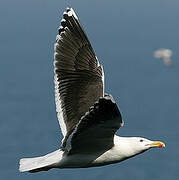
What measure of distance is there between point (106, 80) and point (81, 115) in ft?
231

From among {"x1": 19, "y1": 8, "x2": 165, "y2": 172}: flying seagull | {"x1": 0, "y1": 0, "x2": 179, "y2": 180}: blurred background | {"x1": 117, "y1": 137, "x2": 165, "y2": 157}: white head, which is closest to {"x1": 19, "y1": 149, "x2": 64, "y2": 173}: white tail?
{"x1": 19, "y1": 8, "x2": 165, "y2": 172}: flying seagull

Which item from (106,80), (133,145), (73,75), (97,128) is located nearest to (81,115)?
(73,75)

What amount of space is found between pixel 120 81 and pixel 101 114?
70.0 metres

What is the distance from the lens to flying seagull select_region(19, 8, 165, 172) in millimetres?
6906

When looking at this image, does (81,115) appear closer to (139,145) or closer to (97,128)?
(139,145)

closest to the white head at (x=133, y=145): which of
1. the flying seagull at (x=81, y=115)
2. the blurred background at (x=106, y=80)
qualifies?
the flying seagull at (x=81, y=115)

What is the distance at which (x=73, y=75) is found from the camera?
8281 millimetres

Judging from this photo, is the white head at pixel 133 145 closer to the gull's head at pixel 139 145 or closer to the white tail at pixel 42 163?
the gull's head at pixel 139 145

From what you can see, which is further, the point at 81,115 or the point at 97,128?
the point at 81,115

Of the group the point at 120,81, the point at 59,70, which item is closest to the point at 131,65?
the point at 120,81

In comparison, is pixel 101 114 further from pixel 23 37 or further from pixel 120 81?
pixel 23 37

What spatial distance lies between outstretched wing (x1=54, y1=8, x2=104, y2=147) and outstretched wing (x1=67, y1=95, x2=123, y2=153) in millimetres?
379

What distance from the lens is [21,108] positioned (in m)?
68.9

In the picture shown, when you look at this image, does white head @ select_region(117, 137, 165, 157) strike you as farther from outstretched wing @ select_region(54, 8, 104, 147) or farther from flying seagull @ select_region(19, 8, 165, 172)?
outstretched wing @ select_region(54, 8, 104, 147)
